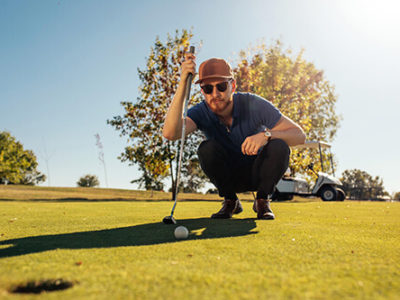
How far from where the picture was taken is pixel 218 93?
12.5ft

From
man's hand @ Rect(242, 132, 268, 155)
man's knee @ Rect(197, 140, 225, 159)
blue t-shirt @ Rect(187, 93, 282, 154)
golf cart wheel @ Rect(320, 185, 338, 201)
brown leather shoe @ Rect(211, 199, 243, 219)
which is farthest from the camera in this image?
golf cart wheel @ Rect(320, 185, 338, 201)

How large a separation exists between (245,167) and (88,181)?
6931 centimetres

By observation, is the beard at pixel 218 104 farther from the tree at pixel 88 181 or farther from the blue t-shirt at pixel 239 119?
the tree at pixel 88 181

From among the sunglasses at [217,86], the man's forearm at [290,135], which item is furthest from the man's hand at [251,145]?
the sunglasses at [217,86]

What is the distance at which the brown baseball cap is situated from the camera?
146 inches

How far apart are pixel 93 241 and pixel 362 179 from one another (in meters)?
93.4

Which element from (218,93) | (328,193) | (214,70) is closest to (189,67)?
(214,70)

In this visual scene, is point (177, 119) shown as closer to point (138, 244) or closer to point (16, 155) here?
point (138, 244)

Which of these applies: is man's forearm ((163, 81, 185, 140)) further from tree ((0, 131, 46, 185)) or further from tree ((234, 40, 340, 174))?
tree ((0, 131, 46, 185))

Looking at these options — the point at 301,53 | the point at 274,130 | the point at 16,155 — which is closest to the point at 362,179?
the point at 301,53

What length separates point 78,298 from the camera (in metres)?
1.17

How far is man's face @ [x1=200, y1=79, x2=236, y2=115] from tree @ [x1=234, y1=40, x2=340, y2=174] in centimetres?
1641

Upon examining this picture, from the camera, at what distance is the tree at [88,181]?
68750 mm

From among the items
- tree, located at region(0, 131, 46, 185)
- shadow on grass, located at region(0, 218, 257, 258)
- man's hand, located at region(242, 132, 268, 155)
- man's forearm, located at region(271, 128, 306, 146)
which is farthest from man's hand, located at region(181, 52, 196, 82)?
tree, located at region(0, 131, 46, 185)
